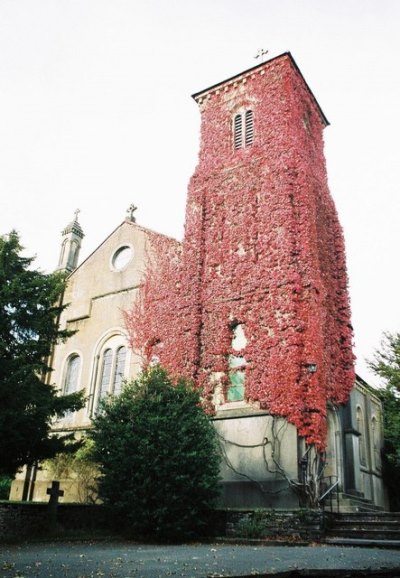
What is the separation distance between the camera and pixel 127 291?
22312mm

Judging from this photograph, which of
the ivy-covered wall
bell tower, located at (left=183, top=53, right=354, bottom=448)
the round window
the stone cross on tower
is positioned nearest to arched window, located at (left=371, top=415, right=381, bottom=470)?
the ivy-covered wall

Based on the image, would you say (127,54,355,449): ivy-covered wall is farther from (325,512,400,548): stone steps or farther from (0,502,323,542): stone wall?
(0,502,323,542): stone wall

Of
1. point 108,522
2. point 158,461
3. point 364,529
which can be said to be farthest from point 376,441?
point 158,461

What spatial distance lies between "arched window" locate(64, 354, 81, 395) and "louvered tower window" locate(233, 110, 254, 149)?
11.8 m

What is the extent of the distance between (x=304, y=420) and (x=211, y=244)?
8019 millimetres

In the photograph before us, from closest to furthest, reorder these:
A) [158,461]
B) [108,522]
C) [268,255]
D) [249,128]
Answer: [158,461] < [108,522] < [268,255] < [249,128]

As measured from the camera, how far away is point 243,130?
22.4 meters

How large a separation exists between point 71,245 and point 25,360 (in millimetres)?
13010

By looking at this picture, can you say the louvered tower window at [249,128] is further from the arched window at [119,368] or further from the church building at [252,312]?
the arched window at [119,368]

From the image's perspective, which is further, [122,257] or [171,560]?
[122,257]

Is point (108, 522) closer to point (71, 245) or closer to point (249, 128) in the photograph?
point (71, 245)

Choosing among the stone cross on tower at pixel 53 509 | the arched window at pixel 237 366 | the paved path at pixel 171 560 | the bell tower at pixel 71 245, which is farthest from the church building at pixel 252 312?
the stone cross on tower at pixel 53 509

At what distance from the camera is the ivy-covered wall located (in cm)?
1639

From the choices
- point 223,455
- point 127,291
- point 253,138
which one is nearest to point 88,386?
point 127,291
